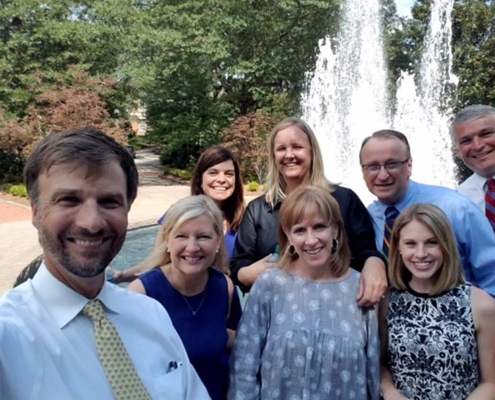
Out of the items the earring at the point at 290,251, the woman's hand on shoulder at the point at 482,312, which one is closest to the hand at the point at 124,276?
the earring at the point at 290,251

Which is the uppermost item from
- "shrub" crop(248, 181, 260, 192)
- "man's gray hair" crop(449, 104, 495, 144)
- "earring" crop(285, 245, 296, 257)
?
"man's gray hair" crop(449, 104, 495, 144)

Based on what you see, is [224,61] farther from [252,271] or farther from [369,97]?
[252,271]

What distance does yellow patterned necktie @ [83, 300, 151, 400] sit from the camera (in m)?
1.55

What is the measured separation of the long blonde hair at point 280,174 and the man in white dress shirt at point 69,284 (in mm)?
1443

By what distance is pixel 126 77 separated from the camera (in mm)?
24703

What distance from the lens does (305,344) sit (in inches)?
92.2

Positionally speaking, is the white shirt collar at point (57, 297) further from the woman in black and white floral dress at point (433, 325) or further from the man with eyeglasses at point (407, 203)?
the man with eyeglasses at point (407, 203)

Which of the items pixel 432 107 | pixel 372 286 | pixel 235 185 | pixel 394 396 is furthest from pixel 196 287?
pixel 432 107

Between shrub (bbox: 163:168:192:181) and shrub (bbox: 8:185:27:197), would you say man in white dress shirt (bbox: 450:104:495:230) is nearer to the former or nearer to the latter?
shrub (bbox: 8:185:27:197)

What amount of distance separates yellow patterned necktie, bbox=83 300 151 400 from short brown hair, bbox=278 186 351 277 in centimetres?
107

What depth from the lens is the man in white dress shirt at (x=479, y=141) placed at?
3217 millimetres

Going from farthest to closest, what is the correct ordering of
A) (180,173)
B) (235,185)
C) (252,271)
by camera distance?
1. (180,173)
2. (235,185)
3. (252,271)

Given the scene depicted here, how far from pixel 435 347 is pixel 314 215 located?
30.8 inches

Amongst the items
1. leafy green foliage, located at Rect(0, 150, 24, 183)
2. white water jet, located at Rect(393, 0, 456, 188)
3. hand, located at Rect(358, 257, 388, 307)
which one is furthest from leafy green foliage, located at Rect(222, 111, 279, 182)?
hand, located at Rect(358, 257, 388, 307)
